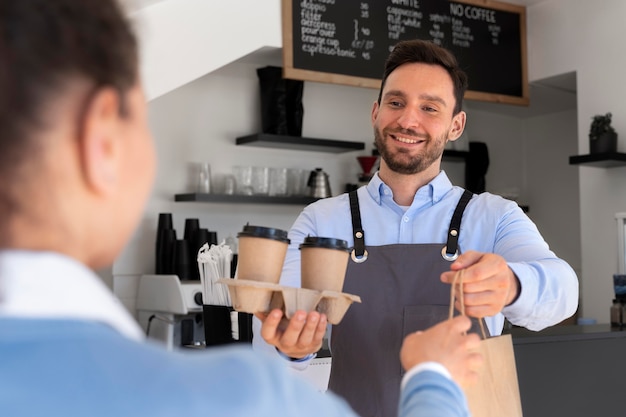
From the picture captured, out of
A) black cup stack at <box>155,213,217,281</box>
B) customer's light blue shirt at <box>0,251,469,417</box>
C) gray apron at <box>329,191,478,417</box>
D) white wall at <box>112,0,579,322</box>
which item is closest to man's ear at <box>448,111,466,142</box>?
gray apron at <box>329,191,478,417</box>

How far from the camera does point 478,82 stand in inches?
202

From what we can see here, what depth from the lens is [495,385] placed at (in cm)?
138

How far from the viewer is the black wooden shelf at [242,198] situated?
15.3 ft

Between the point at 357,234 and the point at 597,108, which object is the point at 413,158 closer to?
the point at 357,234

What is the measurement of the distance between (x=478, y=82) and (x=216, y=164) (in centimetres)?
179

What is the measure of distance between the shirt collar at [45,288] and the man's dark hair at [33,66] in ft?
0.13

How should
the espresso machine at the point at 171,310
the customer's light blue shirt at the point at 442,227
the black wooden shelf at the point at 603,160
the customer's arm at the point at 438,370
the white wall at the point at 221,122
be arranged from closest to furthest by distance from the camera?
the customer's arm at the point at 438,370 → the customer's light blue shirt at the point at 442,227 → the white wall at the point at 221,122 → the espresso machine at the point at 171,310 → the black wooden shelf at the point at 603,160

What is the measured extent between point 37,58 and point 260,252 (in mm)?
741

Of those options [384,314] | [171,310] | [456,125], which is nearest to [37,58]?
[384,314]

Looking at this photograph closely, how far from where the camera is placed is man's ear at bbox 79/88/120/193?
0.57 metres

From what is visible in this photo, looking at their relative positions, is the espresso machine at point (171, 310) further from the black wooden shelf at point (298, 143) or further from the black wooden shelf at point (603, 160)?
the black wooden shelf at point (603, 160)

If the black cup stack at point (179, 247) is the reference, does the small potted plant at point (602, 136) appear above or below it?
above

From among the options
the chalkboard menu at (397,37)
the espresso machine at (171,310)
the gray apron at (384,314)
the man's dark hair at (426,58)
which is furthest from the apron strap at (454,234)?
the chalkboard menu at (397,37)

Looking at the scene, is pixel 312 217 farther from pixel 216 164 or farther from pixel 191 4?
pixel 216 164
